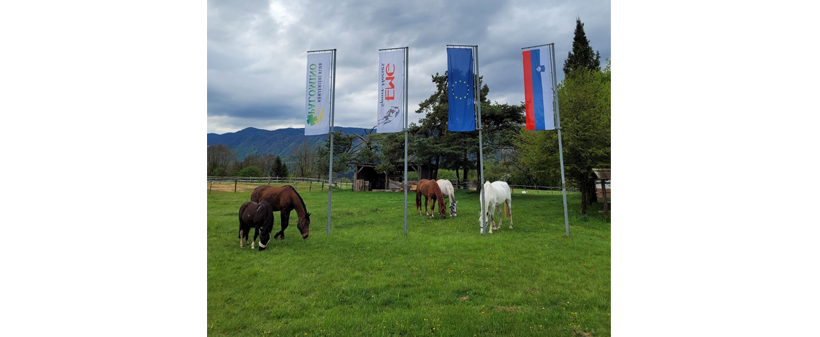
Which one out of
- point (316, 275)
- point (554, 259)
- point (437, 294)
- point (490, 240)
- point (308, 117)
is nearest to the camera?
point (437, 294)

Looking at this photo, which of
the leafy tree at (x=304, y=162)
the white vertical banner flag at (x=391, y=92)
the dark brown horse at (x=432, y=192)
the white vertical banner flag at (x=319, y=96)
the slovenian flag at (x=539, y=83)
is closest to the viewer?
the slovenian flag at (x=539, y=83)

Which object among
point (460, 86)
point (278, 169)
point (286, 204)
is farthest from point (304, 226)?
point (278, 169)

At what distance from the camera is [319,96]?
830 cm

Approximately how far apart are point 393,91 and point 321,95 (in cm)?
188

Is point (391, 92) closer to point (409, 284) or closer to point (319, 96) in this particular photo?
point (319, 96)

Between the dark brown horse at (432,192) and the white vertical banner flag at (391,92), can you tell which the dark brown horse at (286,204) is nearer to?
the white vertical banner flag at (391,92)

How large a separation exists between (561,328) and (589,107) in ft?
36.1

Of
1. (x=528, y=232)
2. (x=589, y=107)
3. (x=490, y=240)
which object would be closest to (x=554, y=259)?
(x=490, y=240)

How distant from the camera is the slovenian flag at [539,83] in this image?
7.99 m

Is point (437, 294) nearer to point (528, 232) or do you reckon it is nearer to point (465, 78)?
point (528, 232)

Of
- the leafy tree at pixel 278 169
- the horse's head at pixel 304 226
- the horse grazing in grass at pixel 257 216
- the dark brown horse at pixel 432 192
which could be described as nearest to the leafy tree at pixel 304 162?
the leafy tree at pixel 278 169

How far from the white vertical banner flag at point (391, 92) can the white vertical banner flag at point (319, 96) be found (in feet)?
4.50

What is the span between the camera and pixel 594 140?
12.2 metres

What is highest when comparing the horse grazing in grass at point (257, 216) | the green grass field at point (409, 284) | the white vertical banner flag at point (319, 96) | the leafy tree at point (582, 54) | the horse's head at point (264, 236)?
the leafy tree at point (582, 54)
